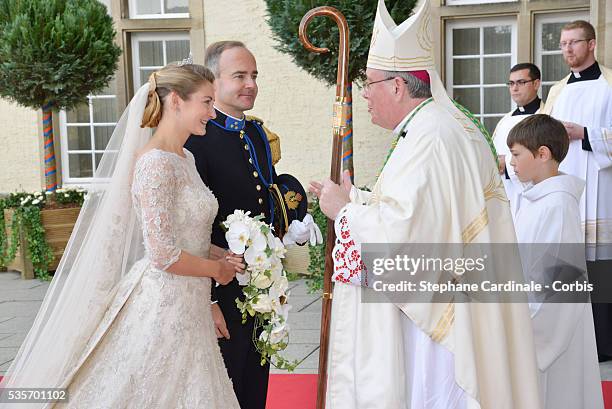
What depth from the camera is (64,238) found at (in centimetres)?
903

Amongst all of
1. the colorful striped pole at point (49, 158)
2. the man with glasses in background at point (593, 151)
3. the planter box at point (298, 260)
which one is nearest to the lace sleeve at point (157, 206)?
the man with glasses in background at point (593, 151)

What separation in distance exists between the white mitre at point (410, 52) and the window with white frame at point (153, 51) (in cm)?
741

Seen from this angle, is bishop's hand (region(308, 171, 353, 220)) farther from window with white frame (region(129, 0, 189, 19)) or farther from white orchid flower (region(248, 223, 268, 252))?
window with white frame (region(129, 0, 189, 19))

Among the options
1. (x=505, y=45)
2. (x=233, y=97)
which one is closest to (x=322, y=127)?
(x=505, y=45)

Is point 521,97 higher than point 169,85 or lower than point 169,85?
higher

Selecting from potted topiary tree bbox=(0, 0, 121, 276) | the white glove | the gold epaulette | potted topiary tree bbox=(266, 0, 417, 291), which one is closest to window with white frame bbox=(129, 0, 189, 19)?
potted topiary tree bbox=(0, 0, 121, 276)

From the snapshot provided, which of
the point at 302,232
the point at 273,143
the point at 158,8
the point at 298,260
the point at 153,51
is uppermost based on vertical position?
the point at 158,8

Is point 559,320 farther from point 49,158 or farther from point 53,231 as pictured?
point 49,158

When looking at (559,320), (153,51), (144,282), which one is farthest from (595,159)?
(153,51)

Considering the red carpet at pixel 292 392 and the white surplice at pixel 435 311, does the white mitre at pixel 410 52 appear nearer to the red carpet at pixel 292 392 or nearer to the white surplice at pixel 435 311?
the white surplice at pixel 435 311

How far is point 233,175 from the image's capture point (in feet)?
11.3

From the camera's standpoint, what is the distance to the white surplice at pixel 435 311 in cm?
267

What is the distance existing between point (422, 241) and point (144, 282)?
1088 mm

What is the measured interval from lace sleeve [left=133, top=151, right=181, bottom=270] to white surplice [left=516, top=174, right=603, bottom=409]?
1652 mm
